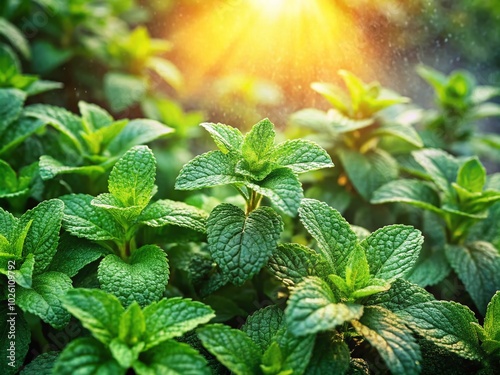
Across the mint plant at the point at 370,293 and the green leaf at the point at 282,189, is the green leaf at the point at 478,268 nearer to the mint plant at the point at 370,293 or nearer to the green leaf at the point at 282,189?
the mint plant at the point at 370,293

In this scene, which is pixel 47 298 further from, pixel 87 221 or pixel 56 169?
pixel 56 169

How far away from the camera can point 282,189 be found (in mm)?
1014

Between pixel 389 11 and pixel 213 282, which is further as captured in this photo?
pixel 389 11

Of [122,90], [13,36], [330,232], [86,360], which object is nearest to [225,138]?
[330,232]

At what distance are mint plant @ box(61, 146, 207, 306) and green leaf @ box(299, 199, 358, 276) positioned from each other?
0.74 feet

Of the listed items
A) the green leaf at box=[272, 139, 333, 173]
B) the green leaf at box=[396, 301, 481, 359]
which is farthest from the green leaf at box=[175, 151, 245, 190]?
the green leaf at box=[396, 301, 481, 359]

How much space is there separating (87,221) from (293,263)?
44 centimetres

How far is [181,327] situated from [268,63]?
1.30 metres

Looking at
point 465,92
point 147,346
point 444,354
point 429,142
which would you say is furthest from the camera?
point 465,92

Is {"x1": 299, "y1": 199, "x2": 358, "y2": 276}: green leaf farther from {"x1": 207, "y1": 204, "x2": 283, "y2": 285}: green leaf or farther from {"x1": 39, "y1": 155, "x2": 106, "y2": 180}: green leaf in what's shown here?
{"x1": 39, "y1": 155, "x2": 106, "y2": 180}: green leaf

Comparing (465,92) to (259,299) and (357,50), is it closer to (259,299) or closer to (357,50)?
(357,50)

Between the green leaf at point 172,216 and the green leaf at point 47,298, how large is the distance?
20 centimetres

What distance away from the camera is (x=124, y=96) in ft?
6.68

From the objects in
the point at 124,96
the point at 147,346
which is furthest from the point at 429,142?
the point at 147,346
